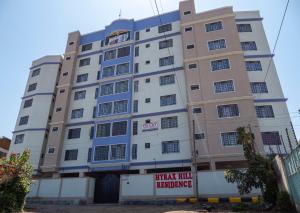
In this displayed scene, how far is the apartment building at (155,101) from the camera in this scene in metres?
29.7

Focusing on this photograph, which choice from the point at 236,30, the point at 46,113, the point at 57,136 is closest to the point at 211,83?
the point at 236,30

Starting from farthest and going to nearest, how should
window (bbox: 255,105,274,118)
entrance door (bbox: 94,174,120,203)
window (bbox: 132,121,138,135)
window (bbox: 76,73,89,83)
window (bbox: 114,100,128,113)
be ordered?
window (bbox: 76,73,89,83) → window (bbox: 114,100,128,113) → window (bbox: 132,121,138,135) → entrance door (bbox: 94,174,120,203) → window (bbox: 255,105,274,118)

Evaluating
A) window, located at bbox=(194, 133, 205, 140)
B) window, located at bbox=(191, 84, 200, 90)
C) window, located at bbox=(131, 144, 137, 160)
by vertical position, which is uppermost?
window, located at bbox=(191, 84, 200, 90)

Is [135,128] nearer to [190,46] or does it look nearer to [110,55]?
[110,55]

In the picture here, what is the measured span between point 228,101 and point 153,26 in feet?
65.1

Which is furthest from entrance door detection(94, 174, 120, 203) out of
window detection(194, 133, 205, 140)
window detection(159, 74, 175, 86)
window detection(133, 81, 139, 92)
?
Result: window detection(159, 74, 175, 86)

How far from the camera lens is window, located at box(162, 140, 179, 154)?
1225 inches

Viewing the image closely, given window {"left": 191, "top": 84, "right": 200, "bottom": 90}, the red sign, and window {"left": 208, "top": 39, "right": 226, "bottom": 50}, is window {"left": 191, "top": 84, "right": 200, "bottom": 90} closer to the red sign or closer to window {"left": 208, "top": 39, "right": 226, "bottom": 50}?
window {"left": 208, "top": 39, "right": 226, "bottom": 50}

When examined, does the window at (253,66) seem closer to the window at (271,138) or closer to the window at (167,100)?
the window at (271,138)

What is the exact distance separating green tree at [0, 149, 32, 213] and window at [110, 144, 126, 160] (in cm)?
1617

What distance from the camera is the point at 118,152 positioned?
109ft

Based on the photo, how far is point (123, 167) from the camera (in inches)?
1265

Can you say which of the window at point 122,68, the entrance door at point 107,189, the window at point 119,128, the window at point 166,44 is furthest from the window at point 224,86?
the entrance door at point 107,189

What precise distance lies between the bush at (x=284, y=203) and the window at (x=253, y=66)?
21.6 m
